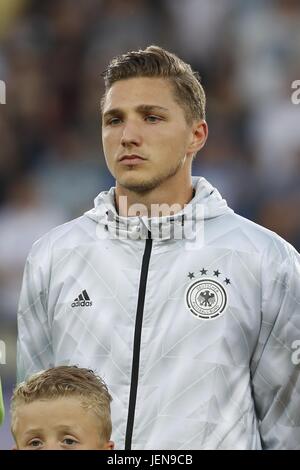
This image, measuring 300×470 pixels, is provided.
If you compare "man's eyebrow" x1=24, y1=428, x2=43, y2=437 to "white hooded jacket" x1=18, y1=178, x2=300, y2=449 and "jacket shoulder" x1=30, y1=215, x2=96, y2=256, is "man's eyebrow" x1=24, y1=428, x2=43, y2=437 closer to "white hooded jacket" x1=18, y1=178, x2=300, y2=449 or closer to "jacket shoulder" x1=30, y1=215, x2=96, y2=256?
"white hooded jacket" x1=18, y1=178, x2=300, y2=449

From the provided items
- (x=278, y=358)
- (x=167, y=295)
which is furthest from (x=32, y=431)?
(x=278, y=358)

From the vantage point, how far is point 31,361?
2826mm

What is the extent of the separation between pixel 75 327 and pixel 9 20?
3593 millimetres

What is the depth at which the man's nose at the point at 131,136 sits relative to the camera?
2727mm

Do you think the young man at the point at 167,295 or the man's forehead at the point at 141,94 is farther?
the man's forehead at the point at 141,94

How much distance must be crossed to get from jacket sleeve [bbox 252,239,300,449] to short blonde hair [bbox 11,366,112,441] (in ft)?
1.42

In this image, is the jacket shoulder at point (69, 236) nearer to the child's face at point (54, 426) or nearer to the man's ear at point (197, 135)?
the man's ear at point (197, 135)

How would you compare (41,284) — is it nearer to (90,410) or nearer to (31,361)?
(31,361)

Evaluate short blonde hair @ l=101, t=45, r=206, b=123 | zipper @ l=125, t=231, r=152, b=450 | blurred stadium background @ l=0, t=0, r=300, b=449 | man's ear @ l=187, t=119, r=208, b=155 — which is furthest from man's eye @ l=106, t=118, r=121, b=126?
blurred stadium background @ l=0, t=0, r=300, b=449

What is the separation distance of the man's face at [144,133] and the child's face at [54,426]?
0.67 meters

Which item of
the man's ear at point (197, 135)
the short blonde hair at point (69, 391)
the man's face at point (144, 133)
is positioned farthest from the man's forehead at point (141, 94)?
the short blonde hair at point (69, 391)

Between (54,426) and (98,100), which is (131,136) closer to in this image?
(54,426)

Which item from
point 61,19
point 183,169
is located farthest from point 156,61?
point 61,19

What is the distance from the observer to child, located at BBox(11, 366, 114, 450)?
7.61 feet
